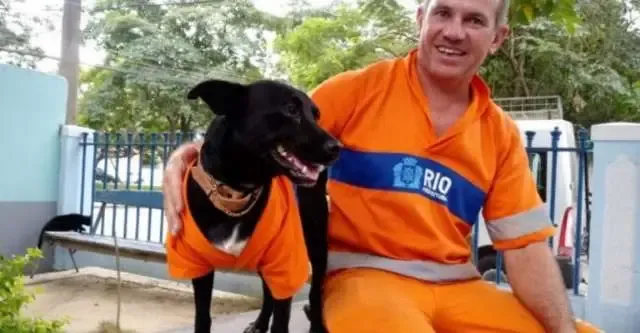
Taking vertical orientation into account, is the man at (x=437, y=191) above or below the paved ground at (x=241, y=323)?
above

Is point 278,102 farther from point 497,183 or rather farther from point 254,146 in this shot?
point 497,183

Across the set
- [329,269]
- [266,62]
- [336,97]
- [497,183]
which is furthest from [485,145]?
[266,62]

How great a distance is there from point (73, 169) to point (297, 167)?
5.30 metres

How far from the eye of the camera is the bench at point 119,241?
5.44 m

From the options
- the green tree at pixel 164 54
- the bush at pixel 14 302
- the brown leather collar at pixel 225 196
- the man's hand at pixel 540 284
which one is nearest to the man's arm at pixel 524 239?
the man's hand at pixel 540 284

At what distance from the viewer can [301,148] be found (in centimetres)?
200

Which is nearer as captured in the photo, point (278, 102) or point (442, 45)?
point (442, 45)

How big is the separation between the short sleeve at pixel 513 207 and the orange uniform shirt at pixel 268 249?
57 centimetres

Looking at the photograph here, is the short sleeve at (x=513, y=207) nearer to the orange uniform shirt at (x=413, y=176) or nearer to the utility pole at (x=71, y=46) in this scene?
the orange uniform shirt at (x=413, y=176)

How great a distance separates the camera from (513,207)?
2014 mm

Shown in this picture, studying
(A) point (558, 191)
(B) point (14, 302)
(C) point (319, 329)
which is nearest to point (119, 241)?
(B) point (14, 302)

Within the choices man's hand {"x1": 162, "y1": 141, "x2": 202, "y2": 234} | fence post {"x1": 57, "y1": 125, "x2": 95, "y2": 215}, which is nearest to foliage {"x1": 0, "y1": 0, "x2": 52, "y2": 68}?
fence post {"x1": 57, "y1": 125, "x2": 95, "y2": 215}

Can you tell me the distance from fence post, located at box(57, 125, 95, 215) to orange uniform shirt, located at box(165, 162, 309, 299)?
16.1 feet

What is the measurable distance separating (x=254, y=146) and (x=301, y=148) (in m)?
0.15
